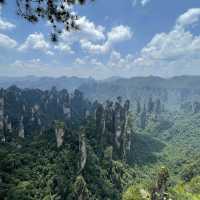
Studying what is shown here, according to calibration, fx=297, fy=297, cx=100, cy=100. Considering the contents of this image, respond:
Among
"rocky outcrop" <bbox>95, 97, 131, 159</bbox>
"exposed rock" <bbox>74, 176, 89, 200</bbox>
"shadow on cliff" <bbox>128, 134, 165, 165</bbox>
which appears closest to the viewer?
"exposed rock" <bbox>74, 176, 89, 200</bbox>

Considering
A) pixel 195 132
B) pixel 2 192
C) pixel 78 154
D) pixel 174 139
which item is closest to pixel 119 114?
pixel 78 154

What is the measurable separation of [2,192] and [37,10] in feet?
140

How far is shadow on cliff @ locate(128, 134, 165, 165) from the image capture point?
333 ft

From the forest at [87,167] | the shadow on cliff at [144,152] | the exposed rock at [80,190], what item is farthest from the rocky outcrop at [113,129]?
the exposed rock at [80,190]

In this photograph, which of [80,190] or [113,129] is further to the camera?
[113,129]

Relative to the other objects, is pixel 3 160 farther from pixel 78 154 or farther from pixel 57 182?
pixel 78 154

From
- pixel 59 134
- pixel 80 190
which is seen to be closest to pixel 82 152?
pixel 59 134

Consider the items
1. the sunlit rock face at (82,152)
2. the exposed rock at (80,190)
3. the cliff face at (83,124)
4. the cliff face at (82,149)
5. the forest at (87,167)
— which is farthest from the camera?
the cliff face at (83,124)

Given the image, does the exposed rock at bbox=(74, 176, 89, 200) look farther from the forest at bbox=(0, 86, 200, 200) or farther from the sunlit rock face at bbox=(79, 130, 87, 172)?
the sunlit rock face at bbox=(79, 130, 87, 172)

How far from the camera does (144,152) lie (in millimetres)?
118562

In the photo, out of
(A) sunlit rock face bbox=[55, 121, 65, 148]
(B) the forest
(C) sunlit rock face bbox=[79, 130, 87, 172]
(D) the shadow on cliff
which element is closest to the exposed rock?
(B) the forest

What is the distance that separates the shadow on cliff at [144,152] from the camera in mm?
101588

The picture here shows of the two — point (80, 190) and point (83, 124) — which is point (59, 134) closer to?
point (80, 190)

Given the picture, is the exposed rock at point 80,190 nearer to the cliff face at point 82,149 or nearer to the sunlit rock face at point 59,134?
the cliff face at point 82,149
